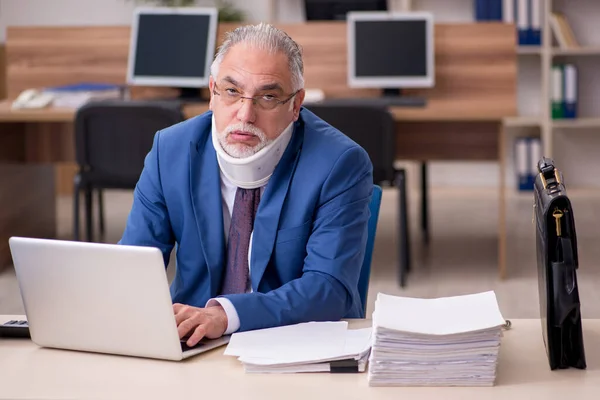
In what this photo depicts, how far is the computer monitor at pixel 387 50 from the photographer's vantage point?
4.46 metres

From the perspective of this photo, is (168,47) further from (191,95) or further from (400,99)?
(400,99)

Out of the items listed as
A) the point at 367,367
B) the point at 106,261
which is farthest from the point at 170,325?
the point at 367,367

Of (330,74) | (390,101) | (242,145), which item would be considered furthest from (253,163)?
(330,74)

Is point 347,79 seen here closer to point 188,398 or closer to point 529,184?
point 529,184

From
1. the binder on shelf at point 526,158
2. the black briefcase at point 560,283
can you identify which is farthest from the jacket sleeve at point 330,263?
the binder on shelf at point 526,158

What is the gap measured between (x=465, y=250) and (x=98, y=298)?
3.44 m

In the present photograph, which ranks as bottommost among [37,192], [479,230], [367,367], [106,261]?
[479,230]

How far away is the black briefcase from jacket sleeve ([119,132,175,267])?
79 cm

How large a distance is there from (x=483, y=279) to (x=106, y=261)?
2.96 metres

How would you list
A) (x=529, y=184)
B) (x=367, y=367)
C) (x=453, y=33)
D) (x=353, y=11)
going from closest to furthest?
(x=367, y=367), (x=453, y=33), (x=353, y=11), (x=529, y=184)

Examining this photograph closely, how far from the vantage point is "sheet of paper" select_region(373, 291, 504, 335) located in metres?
1.39

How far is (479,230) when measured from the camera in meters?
5.15

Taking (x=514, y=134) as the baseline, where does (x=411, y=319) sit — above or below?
→ above

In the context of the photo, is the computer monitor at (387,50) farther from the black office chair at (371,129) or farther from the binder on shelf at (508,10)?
the binder on shelf at (508,10)
